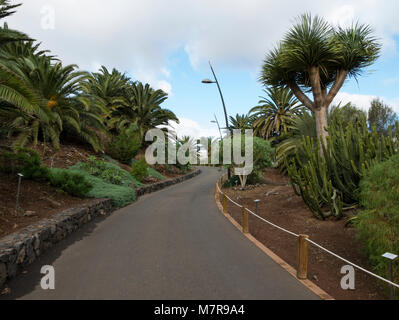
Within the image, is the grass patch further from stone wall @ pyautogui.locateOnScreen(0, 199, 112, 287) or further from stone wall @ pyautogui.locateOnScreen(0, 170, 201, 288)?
stone wall @ pyautogui.locateOnScreen(0, 199, 112, 287)

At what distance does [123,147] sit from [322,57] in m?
15.5

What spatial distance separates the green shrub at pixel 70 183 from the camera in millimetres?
10750

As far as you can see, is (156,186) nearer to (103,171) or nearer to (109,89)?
(103,171)

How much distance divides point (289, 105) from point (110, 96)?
60.3ft

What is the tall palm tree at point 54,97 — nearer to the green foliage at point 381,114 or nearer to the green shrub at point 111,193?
the green shrub at point 111,193

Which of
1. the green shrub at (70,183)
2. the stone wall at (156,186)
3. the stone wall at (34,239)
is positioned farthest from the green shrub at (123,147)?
the stone wall at (34,239)

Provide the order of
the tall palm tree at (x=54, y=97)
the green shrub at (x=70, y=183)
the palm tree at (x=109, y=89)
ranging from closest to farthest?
the green shrub at (x=70, y=183) → the tall palm tree at (x=54, y=97) → the palm tree at (x=109, y=89)

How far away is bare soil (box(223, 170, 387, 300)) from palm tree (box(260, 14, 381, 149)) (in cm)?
334

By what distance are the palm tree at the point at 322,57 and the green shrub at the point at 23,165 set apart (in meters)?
10.3

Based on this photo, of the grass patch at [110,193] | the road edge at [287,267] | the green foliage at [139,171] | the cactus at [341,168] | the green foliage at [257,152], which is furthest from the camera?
the green foliage at [257,152]

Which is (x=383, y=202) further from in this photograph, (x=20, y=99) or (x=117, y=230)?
(x=20, y=99)

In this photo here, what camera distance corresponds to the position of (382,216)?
5.05m

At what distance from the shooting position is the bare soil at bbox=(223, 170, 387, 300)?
502 cm
